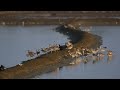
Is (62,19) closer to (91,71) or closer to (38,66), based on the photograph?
(38,66)

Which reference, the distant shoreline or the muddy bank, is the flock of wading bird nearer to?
the muddy bank

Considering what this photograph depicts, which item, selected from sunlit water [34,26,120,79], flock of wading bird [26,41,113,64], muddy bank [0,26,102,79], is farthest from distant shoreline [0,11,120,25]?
sunlit water [34,26,120,79]

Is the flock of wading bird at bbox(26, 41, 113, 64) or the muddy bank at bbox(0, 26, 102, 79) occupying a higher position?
the muddy bank at bbox(0, 26, 102, 79)

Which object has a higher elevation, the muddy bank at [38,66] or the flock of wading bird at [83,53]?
the muddy bank at [38,66]

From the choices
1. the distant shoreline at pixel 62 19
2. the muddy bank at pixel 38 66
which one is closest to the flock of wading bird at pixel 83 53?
the muddy bank at pixel 38 66

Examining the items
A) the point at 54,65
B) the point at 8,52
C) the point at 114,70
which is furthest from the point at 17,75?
the point at 8,52

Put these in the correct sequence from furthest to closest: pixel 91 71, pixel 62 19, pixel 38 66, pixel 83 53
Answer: pixel 62 19, pixel 83 53, pixel 38 66, pixel 91 71

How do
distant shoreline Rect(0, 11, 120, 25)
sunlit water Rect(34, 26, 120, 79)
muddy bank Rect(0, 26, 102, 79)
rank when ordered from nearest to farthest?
muddy bank Rect(0, 26, 102, 79)
sunlit water Rect(34, 26, 120, 79)
distant shoreline Rect(0, 11, 120, 25)

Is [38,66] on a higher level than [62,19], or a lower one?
higher

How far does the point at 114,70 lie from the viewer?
9.59m

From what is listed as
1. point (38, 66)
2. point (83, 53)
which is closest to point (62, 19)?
point (83, 53)

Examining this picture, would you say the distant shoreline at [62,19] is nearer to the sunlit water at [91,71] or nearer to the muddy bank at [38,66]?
the muddy bank at [38,66]

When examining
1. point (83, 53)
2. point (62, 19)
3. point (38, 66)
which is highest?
point (38, 66)

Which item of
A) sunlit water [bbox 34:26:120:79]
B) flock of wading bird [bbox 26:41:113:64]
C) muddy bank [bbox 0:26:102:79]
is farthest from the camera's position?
flock of wading bird [bbox 26:41:113:64]
